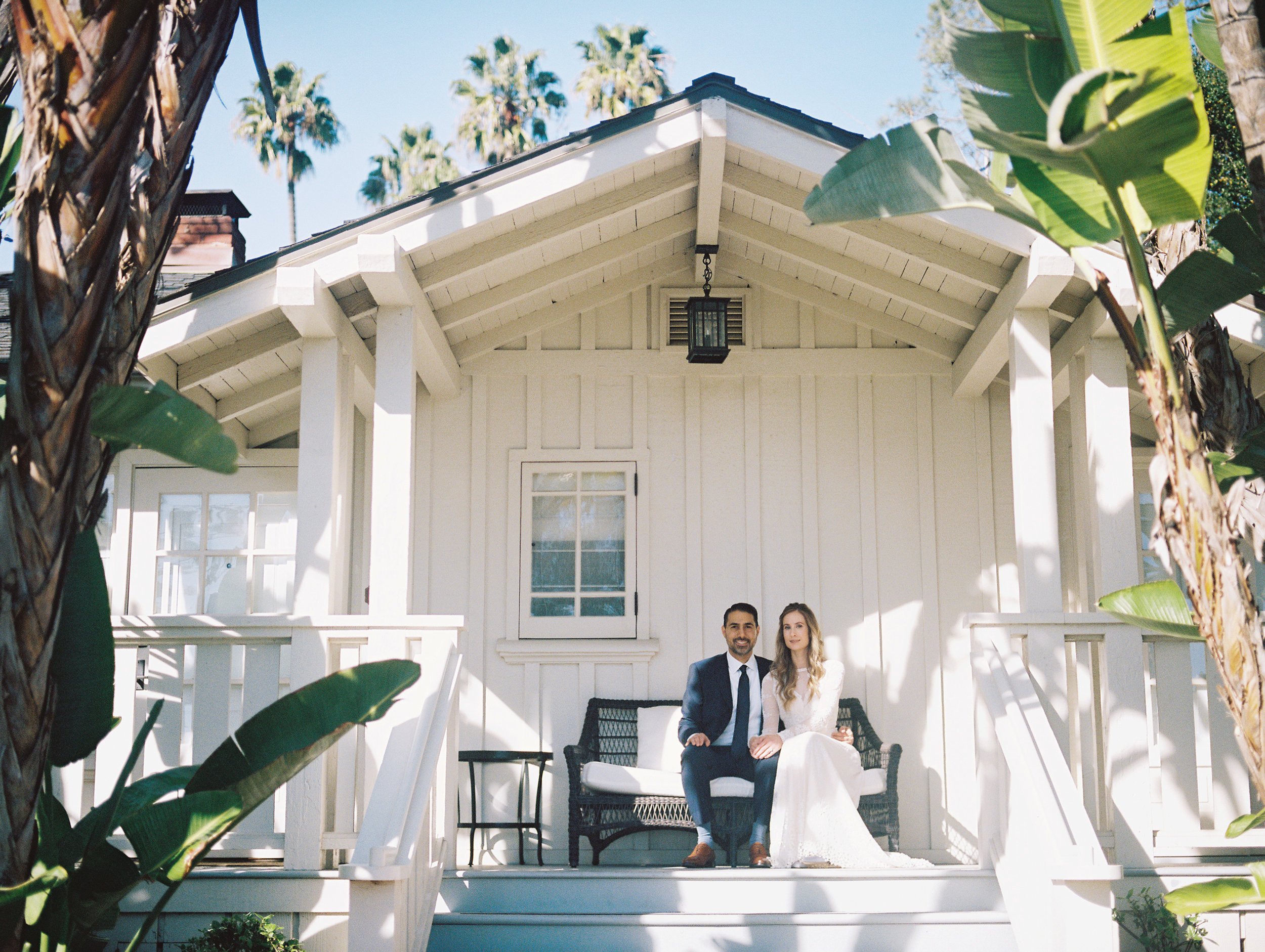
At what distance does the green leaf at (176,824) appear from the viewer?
10.1ft

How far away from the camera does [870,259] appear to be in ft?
21.8

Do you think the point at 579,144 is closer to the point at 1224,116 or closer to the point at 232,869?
the point at 232,869

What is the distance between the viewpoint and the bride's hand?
19.2 ft

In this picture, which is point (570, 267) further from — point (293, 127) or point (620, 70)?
point (293, 127)

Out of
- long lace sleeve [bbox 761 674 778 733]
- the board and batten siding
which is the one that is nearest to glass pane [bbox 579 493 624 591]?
the board and batten siding

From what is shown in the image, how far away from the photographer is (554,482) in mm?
7316

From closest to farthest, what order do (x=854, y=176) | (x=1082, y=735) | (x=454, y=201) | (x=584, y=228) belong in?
(x=854, y=176) < (x=1082, y=735) < (x=454, y=201) < (x=584, y=228)

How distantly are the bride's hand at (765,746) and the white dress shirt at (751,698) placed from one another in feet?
0.84

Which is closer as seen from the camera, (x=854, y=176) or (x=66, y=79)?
(x=66, y=79)

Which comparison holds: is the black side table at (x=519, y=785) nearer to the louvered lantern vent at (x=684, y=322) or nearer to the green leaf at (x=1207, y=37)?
the louvered lantern vent at (x=684, y=322)

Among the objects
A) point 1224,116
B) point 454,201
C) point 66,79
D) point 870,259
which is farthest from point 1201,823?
point 1224,116

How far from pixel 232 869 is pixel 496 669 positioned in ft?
8.61

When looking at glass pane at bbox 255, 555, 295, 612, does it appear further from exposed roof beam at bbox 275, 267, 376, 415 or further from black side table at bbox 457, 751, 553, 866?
exposed roof beam at bbox 275, 267, 376, 415

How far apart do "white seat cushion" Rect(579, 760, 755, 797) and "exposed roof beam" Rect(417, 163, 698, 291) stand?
2700 millimetres
